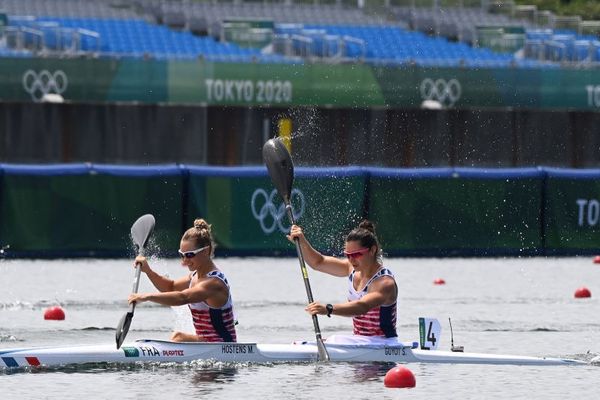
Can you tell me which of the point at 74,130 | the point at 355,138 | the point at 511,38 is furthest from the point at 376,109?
the point at 511,38

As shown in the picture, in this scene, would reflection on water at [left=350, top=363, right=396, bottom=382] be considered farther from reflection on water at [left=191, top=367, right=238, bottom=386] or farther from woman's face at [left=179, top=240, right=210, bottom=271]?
woman's face at [left=179, top=240, right=210, bottom=271]

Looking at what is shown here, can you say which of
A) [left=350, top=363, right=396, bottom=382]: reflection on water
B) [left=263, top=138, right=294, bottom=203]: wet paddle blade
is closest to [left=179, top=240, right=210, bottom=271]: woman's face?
[left=350, top=363, right=396, bottom=382]: reflection on water

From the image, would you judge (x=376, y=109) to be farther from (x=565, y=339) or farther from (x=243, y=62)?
(x=565, y=339)

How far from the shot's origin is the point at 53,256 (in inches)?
1006

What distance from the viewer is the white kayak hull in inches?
539

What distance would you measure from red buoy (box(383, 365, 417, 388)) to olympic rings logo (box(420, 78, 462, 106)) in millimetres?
23590

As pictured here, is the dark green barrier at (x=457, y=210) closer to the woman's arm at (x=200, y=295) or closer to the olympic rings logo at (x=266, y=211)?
the olympic rings logo at (x=266, y=211)

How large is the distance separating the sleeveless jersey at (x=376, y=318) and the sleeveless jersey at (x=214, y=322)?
1.10 metres

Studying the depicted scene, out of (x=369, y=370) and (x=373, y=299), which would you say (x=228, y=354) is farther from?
(x=373, y=299)

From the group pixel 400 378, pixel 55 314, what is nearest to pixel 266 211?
pixel 55 314

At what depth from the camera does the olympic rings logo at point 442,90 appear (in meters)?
36.2

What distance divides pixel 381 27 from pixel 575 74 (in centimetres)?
907

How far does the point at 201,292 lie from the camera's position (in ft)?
44.7

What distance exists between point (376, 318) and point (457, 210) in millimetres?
13181
